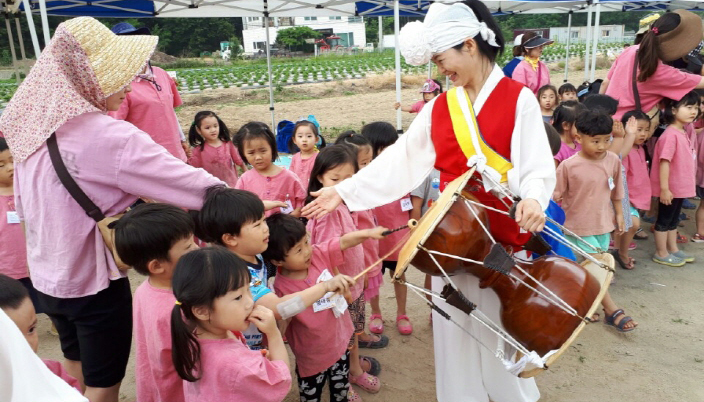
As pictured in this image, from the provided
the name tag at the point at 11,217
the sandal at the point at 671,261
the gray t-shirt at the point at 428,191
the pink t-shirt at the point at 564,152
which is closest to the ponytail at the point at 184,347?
the gray t-shirt at the point at 428,191

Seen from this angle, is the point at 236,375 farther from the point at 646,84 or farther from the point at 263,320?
the point at 646,84

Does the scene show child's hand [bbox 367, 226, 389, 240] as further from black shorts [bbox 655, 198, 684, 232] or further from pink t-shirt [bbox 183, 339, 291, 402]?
black shorts [bbox 655, 198, 684, 232]

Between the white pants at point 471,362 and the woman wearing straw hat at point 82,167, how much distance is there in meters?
1.35

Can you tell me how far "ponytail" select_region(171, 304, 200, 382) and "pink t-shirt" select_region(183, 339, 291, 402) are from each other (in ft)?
0.12

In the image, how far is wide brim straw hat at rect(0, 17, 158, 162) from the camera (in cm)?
190

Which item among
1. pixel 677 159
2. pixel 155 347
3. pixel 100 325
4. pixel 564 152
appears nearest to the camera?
pixel 155 347

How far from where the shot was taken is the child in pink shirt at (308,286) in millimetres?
2320

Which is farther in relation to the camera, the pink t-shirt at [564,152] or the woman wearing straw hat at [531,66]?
the woman wearing straw hat at [531,66]

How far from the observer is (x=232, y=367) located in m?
1.65

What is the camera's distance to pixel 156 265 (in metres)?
1.91

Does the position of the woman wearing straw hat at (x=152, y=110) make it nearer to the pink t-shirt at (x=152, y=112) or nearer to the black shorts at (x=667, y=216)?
the pink t-shirt at (x=152, y=112)

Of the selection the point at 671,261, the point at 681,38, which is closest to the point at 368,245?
the point at 671,261

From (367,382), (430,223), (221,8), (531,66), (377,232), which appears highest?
(221,8)

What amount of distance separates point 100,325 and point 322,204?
42.6 inches
